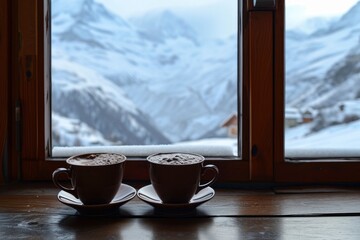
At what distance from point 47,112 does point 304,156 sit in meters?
0.62

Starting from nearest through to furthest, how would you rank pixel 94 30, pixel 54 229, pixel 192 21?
pixel 54 229
pixel 192 21
pixel 94 30

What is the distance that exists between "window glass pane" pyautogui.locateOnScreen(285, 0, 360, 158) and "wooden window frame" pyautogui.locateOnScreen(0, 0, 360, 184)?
0.06 m

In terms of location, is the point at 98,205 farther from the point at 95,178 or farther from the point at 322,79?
the point at 322,79

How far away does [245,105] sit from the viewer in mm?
1055

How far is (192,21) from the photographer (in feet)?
4.41

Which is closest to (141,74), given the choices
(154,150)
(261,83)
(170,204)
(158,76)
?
(158,76)

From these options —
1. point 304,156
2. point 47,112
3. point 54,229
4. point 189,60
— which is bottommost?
point 54,229

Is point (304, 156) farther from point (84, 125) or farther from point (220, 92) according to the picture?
point (84, 125)

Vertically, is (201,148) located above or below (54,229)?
above

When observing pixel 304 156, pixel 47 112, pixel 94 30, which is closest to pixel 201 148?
pixel 304 156

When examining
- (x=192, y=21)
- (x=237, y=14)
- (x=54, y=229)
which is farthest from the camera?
(x=192, y=21)

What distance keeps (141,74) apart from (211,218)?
2.43ft

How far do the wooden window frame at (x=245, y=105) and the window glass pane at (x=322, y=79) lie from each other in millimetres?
57

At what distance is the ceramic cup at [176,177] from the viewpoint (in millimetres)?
862
